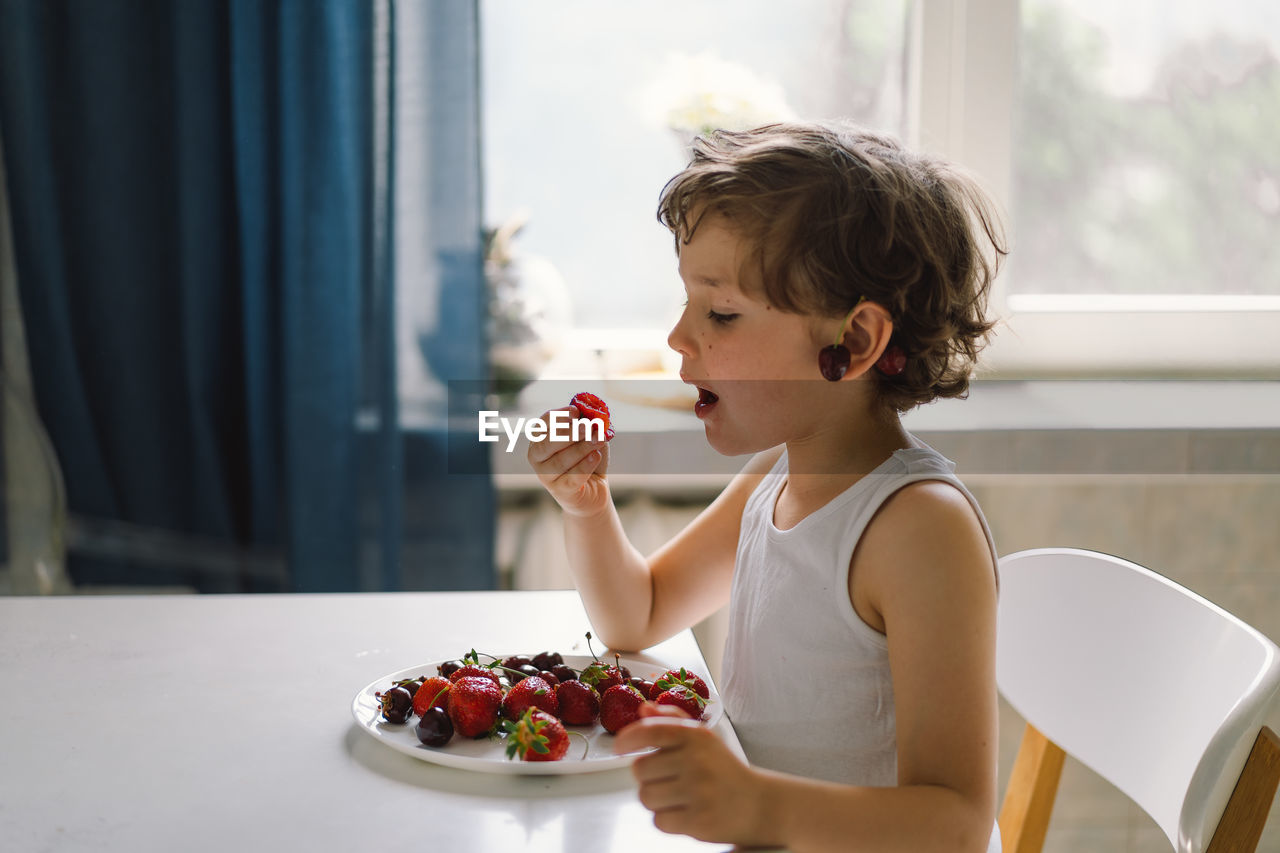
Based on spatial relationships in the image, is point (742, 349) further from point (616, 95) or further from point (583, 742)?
point (616, 95)

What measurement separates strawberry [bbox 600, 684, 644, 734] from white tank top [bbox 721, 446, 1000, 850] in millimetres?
147

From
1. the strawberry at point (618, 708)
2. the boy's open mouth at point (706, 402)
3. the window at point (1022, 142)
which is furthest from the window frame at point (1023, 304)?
the strawberry at point (618, 708)

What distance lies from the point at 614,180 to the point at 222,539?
0.80 meters

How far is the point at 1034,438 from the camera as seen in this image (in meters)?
1.57

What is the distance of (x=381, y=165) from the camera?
5.35 ft

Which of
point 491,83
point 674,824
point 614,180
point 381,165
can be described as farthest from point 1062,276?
point 674,824

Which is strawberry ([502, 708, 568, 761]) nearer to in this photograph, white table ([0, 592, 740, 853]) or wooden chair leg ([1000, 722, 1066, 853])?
white table ([0, 592, 740, 853])

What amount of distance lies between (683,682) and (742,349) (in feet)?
0.81

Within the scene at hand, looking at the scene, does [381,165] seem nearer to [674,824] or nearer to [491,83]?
[491,83]

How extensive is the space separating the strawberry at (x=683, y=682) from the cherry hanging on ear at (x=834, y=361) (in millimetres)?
237

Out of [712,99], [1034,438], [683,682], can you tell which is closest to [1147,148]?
[1034,438]

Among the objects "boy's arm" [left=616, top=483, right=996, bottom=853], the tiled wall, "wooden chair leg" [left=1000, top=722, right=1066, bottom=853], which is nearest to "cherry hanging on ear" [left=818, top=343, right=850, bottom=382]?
"boy's arm" [left=616, top=483, right=996, bottom=853]

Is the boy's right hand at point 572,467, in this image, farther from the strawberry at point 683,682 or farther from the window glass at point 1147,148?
the window glass at point 1147,148

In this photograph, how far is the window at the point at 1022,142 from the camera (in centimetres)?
177
